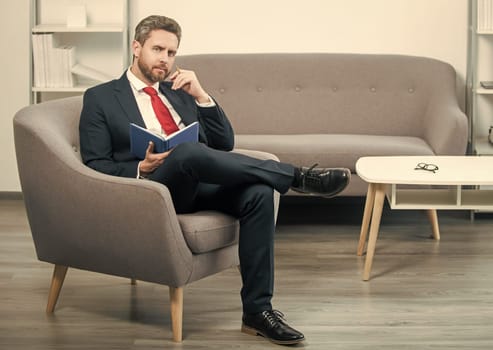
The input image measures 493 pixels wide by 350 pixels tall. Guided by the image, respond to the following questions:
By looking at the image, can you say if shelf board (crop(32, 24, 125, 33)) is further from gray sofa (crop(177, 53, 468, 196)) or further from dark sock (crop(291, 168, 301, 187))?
dark sock (crop(291, 168, 301, 187))

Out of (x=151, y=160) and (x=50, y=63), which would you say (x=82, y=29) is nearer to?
(x=50, y=63)

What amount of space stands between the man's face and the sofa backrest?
6.35 ft

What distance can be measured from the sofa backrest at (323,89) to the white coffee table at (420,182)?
104 cm

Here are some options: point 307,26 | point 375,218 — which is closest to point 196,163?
point 375,218

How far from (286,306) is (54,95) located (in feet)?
9.13

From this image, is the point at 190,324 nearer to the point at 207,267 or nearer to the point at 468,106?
the point at 207,267

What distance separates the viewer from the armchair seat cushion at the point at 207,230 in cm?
371

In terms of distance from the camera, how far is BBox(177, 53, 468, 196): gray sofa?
19.6 feet

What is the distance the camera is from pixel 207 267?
3.81 meters

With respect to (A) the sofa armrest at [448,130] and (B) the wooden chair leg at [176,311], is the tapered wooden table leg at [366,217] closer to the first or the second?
(A) the sofa armrest at [448,130]

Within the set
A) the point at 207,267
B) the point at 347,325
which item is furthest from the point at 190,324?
the point at 347,325

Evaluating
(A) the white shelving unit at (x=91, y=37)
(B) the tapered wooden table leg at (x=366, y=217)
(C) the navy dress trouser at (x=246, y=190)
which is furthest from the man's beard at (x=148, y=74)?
(A) the white shelving unit at (x=91, y=37)

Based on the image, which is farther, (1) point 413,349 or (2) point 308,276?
(2) point 308,276

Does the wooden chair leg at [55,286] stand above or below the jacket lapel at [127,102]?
below
